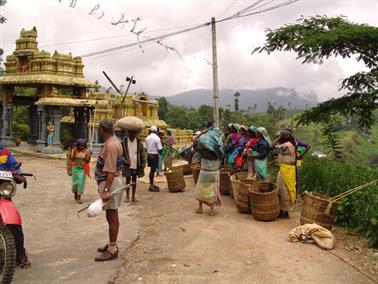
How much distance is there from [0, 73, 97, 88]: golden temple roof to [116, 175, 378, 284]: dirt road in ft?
44.5

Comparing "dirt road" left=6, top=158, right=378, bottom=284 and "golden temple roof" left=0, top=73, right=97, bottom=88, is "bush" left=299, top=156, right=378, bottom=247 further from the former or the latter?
"golden temple roof" left=0, top=73, right=97, bottom=88

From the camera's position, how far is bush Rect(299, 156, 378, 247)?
5.91 metres

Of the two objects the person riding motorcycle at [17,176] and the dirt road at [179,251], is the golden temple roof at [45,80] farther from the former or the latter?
the person riding motorcycle at [17,176]

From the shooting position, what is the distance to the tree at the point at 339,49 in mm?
9109

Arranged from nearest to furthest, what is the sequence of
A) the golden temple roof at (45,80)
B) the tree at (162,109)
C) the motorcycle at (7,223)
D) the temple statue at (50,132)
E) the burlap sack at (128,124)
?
the motorcycle at (7,223), the burlap sack at (128,124), the golden temple roof at (45,80), the temple statue at (50,132), the tree at (162,109)

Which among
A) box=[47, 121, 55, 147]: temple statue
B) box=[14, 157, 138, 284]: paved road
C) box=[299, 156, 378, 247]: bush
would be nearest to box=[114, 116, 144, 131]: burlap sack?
box=[14, 157, 138, 284]: paved road

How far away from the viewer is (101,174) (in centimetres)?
509

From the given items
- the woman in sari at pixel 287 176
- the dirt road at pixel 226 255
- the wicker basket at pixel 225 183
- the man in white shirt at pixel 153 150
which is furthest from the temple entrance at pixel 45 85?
the woman in sari at pixel 287 176

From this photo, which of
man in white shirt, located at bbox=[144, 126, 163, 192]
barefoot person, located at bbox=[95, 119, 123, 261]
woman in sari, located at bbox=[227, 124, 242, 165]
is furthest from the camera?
man in white shirt, located at bbox=[144, 126, 163, 192]

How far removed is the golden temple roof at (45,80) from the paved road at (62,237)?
30.3 ft

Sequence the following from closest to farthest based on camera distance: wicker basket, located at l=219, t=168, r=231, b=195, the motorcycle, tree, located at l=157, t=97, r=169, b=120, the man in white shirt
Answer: the motorcycle, wicker basket, located at l=219, t=168, r=231, b=195, the man in white shirt, tree, located at l=157, t=97, r=169, b=120

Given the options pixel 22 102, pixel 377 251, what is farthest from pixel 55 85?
pixel 377 251

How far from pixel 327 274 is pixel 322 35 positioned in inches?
234

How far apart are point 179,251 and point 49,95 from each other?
52.2 ft
